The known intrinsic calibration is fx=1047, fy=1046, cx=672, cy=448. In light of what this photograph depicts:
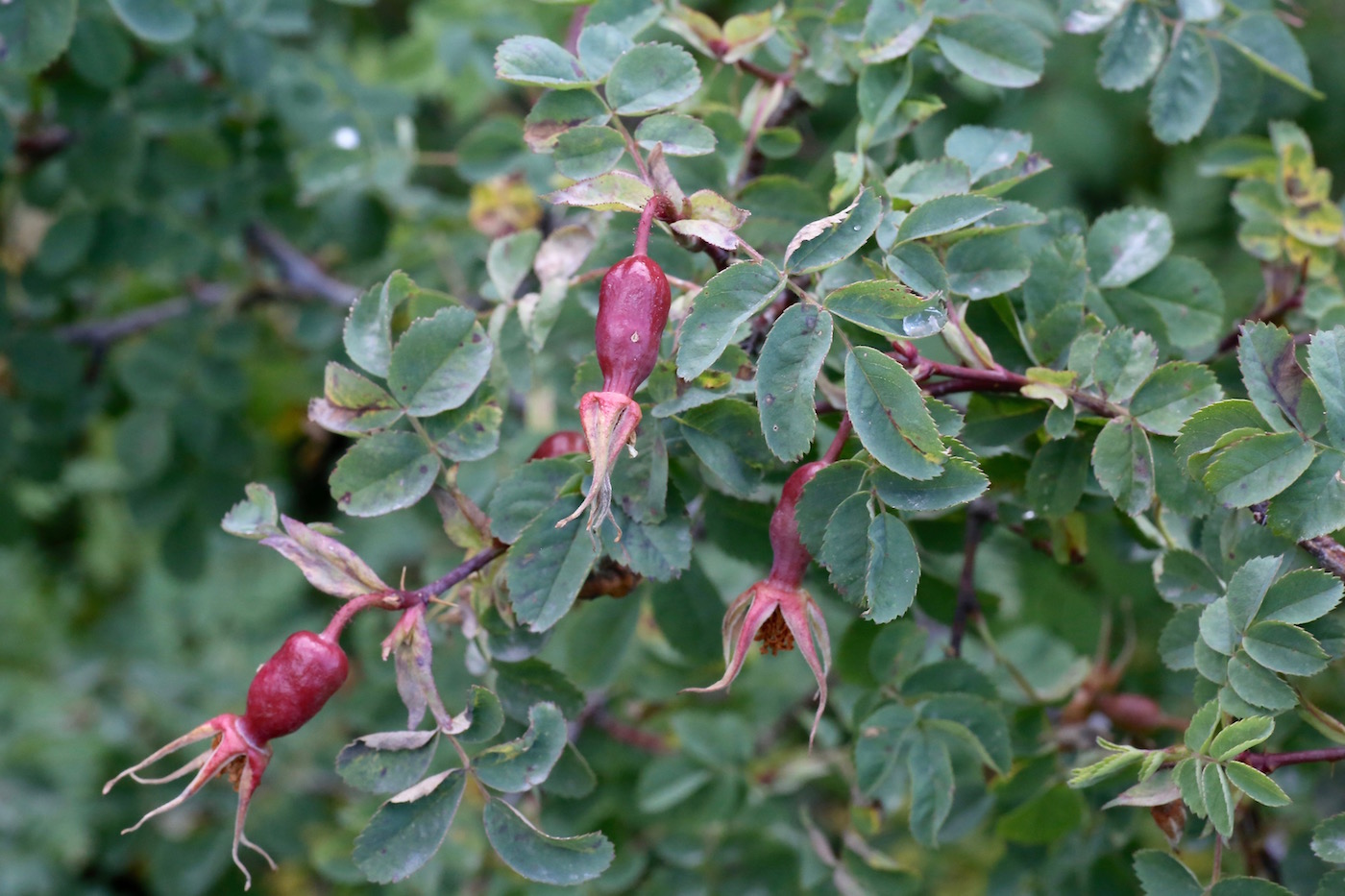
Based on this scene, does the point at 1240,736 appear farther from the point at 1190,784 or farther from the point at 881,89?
the point at 881,89

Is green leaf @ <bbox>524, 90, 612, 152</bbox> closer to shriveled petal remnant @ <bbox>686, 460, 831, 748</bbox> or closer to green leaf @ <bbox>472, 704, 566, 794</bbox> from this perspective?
shriveled petal remnant @ <bbox>686, 460, 831, 748</bbox>

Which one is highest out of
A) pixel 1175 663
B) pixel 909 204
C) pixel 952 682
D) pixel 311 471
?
pixel 909 204

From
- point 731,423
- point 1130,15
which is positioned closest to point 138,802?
point 731,423

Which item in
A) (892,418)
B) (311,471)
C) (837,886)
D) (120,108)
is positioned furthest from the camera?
(311,471)

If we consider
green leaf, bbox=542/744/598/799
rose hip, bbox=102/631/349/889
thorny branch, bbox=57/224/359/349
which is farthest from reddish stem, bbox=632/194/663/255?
thorny branch, bbox=57/224/359/349

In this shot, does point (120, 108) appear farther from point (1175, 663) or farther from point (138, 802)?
point (1175, 663)

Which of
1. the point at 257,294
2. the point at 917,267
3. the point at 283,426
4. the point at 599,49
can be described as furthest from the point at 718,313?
the point at 283,426
